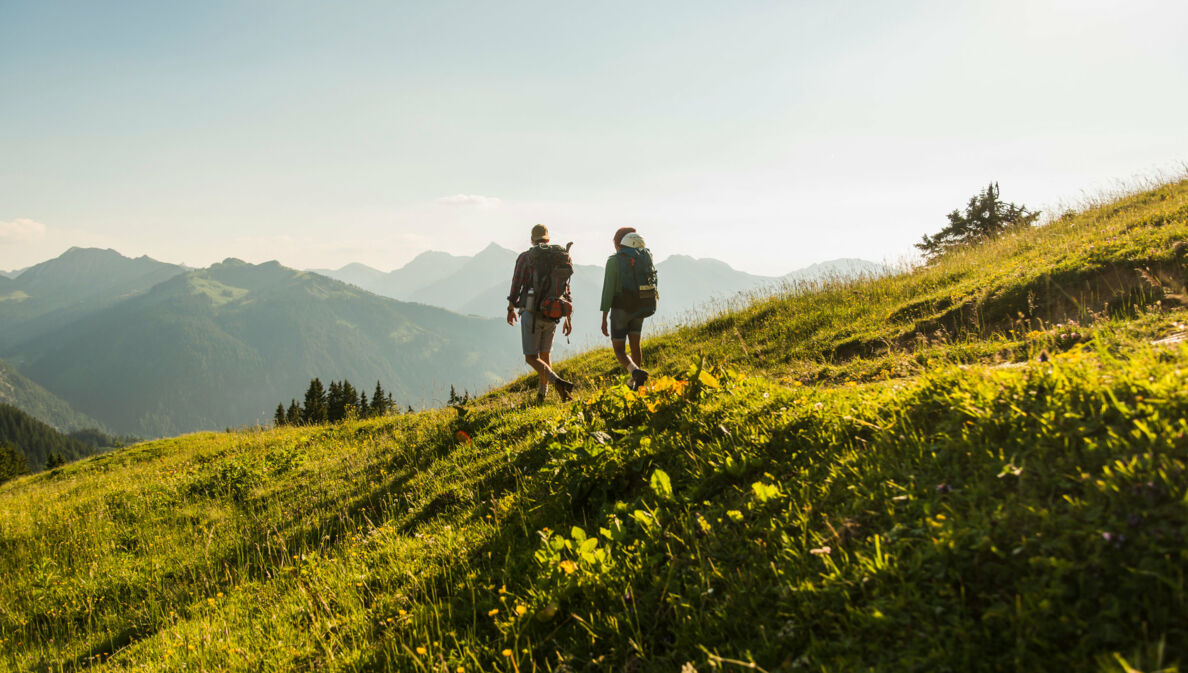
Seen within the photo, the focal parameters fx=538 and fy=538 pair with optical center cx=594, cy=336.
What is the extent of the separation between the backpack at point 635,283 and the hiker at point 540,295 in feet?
3.92

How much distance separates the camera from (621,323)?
8.84 m

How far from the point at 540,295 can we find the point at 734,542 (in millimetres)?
7118

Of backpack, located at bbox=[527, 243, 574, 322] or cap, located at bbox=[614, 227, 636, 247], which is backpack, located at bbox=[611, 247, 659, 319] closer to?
cap, located at bbox=[614, 227, 636, 247]

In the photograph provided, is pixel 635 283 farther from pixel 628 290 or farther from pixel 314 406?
pixel 314 406

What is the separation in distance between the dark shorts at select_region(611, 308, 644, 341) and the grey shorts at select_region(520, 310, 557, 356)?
1444mm

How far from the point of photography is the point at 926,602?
2154 millimetres

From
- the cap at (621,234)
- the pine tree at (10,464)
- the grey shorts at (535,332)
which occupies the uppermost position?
the cap at (621,234)

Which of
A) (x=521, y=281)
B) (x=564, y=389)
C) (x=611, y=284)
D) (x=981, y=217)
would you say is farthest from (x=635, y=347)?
(x=981, y=217)

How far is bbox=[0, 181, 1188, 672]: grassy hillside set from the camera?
2.02 metres

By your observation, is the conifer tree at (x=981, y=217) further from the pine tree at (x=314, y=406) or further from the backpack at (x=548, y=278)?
the pine tree at (x=314, y=406)

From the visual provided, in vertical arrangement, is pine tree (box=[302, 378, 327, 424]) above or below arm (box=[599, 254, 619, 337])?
below

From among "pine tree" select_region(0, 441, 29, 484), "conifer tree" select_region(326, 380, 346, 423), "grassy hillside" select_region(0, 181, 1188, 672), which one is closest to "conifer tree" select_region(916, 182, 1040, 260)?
"grassy hillside" select_region(0, 181, 1188, 672)

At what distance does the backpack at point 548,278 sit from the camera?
9.55 meters

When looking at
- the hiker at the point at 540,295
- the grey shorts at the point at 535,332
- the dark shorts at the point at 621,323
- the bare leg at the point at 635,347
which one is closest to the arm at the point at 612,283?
the dark shorts at the point at 621,323
